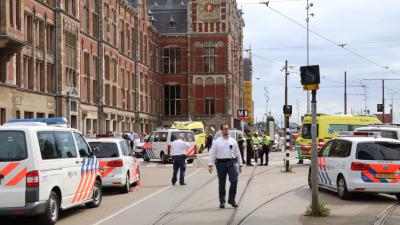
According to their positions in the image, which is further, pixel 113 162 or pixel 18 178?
pixel 113 162

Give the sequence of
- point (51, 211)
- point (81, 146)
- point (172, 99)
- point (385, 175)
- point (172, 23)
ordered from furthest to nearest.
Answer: point (172, 23) → point (172, 99) → point (385, 175) → point (81, 146) → point (51, 211)

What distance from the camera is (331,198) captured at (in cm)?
1597

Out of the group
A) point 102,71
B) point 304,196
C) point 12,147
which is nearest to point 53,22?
point 102,71

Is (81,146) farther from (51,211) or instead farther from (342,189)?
(342,189)

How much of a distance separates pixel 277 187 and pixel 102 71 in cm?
3507

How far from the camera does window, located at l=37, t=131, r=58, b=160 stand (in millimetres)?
11352

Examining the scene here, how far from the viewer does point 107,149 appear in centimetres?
1770

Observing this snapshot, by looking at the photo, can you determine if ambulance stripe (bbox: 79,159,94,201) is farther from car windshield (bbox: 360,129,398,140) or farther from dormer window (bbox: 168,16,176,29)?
dormer window (bbox: 168,16,176,29)

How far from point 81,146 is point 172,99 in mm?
62603

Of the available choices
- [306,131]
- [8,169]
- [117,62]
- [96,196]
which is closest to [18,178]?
[8,169]

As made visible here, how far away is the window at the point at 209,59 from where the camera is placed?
72.8 metres

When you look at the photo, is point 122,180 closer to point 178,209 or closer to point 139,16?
point 178,209

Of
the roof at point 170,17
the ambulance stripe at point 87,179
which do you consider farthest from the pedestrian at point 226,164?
the roof at point 170,17

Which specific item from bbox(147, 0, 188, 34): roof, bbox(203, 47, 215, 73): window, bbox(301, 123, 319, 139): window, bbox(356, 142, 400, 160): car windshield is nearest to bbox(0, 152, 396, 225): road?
bbox(356, 142, 400, 160): car windshield
